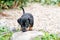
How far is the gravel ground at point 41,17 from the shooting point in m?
7.68

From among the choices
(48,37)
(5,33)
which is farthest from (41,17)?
(48,37)

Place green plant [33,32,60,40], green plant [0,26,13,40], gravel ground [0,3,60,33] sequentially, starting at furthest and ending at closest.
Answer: gravel ground [0,3,60,33] → green plant [0,26,13,40] → green plant [33,32,60,40]

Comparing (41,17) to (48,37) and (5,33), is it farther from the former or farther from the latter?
(48,37)

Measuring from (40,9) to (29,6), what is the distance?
23.6 inches

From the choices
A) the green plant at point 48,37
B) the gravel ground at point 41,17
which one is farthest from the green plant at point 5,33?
the green plant at point 48,37

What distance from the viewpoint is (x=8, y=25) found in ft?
25.3

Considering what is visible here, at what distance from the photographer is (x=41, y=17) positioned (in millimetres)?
8812

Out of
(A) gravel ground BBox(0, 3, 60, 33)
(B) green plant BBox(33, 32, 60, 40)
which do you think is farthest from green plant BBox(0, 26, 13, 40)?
(B) green plant BBox(33, 32, 60, 40)

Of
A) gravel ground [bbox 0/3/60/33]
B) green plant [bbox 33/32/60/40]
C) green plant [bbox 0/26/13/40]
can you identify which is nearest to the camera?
green plant [bbox 33/32/60/40]

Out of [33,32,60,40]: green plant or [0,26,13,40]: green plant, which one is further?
[0,26,13,40]: green plant

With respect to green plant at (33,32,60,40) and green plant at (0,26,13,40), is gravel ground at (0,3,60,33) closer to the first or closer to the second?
green plant at (0,26,13,40)

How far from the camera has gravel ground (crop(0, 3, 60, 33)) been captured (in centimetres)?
768

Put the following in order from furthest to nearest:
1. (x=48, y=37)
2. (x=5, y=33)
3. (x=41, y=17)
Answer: (x=41, y=17) → (x=5, y=33) → (x=48, y=37)

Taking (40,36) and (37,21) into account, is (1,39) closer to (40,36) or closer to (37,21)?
(40,36)
